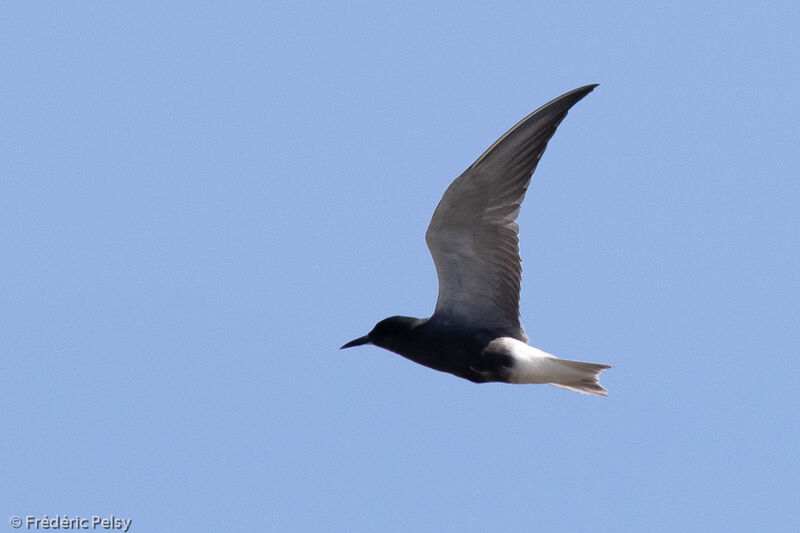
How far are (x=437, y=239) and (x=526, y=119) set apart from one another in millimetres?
1254

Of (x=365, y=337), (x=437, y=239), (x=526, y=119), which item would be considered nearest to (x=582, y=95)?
(x=526, y=119)

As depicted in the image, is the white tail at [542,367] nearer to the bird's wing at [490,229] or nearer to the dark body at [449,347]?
the dark body at [449,347]

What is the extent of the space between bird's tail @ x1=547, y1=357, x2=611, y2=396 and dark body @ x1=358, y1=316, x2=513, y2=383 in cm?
40

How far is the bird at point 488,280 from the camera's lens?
491 inches

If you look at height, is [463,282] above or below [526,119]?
below

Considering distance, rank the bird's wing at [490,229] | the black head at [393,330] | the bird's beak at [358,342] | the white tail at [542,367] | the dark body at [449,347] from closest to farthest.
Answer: the bird's wing at [490,229], the white tail at [542,367], the dark body at [449,347], the black head at [393,330], the bird's beak at [358,342]

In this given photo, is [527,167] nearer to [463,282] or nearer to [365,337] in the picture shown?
[463,282]

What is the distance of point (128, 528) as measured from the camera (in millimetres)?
13031

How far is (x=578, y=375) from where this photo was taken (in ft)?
41.6

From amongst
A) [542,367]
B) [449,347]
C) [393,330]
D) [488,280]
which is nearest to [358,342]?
[393,330]

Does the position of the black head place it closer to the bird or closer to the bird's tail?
the bird

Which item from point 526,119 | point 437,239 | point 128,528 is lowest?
point 128,528

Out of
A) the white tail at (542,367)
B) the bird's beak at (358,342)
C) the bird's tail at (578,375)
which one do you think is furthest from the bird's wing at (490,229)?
the bird's beak at (358,342)

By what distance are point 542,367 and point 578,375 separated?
13.9 inches
